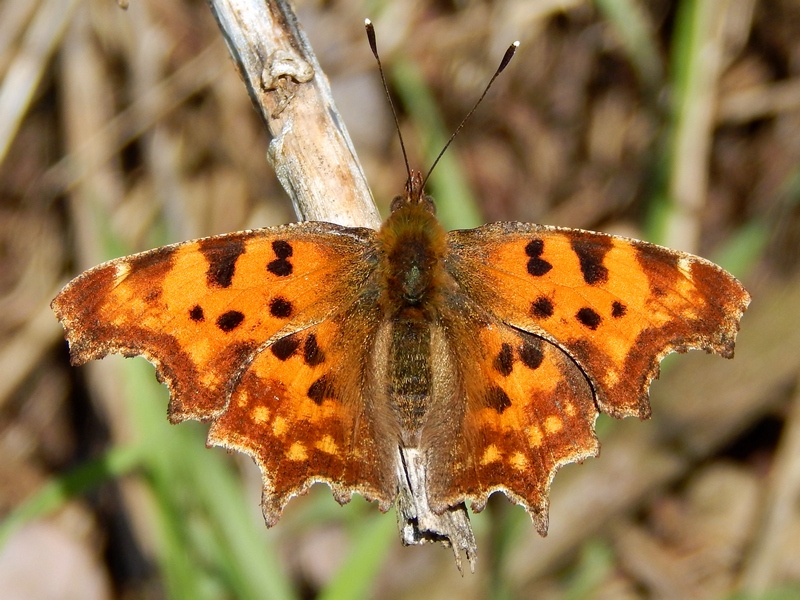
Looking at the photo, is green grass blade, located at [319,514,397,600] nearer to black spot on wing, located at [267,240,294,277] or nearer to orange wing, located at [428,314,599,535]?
orange wing, located at [428,314,599,535]

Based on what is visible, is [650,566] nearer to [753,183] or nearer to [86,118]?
[753,183]

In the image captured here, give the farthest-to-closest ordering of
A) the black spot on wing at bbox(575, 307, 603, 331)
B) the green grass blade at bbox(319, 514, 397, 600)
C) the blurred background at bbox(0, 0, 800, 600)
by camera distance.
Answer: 1. the blurred background at bbox(0, 0, 800, 600)
2. the green grass blade at bbox(319, 514, 397, 600)
3. the black spot on wing at bbox(575, 307, 603, 331)

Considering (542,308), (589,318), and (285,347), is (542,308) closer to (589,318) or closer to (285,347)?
(589,318)

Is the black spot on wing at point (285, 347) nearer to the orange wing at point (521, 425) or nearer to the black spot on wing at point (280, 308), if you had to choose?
the black spot on wing at point (280, 308)

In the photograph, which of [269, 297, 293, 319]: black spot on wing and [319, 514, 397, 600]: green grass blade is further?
[319, 514, 397, 600]: green grass blade

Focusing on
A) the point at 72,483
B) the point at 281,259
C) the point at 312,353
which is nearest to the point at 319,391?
the point at 312,353

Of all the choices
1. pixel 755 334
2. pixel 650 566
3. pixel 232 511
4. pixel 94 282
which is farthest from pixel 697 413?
pixel 94 282

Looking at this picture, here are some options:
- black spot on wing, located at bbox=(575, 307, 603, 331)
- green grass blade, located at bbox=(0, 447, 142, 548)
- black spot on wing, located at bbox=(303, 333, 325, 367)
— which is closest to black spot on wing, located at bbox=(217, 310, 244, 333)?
black spot on wing, located at bbox=(303, 333, 325, 367)
